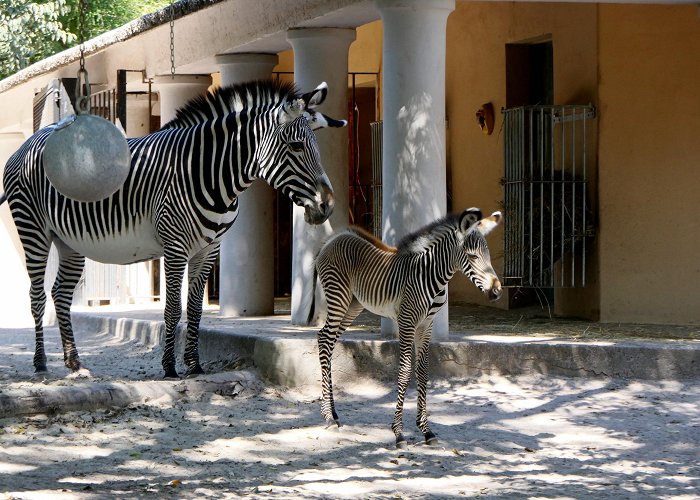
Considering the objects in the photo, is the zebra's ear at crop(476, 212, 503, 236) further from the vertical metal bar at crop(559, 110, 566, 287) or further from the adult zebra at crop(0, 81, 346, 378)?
the vertical metal bar at crop(559, 110, 566, 287)

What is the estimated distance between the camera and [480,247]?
809cm

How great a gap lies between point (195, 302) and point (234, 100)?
1636 mm

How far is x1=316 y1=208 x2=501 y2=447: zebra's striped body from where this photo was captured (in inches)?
320

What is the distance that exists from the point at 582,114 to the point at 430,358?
3688mm

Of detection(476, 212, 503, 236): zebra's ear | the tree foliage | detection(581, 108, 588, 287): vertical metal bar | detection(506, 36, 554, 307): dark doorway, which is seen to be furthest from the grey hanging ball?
the tree foliage

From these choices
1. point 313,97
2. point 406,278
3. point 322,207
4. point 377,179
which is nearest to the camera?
point 406,278

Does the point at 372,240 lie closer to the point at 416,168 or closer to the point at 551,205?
the point at 416,168

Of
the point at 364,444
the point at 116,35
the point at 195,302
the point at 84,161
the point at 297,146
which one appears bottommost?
the point at 364,444

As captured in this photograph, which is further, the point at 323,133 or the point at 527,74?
the point at 527,74

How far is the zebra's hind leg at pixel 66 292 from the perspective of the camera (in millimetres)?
10375

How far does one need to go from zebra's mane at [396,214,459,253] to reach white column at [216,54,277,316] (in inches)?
217

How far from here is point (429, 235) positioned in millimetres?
8438

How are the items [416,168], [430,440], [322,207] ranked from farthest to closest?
[416,168] < [322,207] < [430,440]

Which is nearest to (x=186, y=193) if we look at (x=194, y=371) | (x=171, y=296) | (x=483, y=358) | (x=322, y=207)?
(x=171, y=296)
